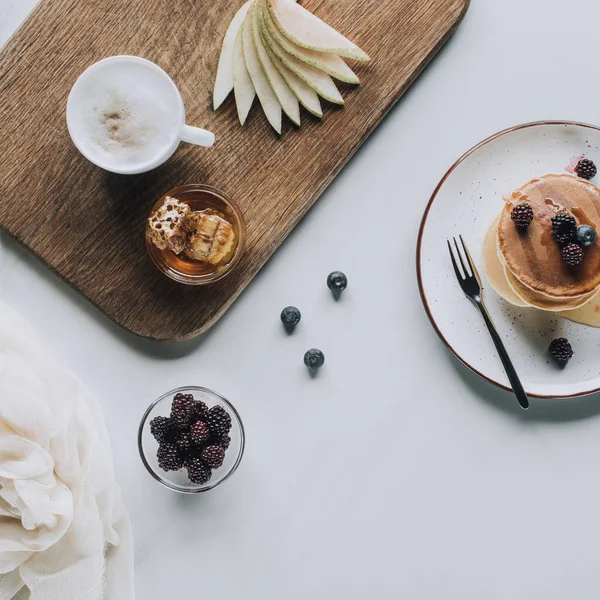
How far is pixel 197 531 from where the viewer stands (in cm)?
174

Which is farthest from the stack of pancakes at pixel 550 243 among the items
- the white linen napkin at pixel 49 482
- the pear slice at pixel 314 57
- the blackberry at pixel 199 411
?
the white linen napkin at pixel 49 482

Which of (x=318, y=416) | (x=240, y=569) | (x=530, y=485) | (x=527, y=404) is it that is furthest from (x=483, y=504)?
(x=240, y=569)

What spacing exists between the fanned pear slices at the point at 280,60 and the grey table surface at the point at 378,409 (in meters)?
0.21

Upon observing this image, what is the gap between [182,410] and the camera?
1554 millimetres

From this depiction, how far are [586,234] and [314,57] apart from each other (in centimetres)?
80

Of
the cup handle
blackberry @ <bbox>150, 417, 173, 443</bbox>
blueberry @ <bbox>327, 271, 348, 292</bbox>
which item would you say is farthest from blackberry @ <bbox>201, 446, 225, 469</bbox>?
the cup handle

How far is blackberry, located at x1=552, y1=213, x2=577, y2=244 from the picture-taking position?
150 centimetres

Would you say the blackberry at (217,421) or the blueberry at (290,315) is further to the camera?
the blueberry at (290,315)

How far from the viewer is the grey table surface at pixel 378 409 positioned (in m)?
1.69

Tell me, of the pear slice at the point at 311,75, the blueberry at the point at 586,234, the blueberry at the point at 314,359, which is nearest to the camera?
the blueberry at the point at 586,234

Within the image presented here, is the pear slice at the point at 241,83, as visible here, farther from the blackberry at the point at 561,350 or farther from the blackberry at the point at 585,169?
the blackberry at the point at 561,350

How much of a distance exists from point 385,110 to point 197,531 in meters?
1.27

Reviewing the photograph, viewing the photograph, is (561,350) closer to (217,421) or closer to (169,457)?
(217,421)

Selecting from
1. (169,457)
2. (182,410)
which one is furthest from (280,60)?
(169,457)
